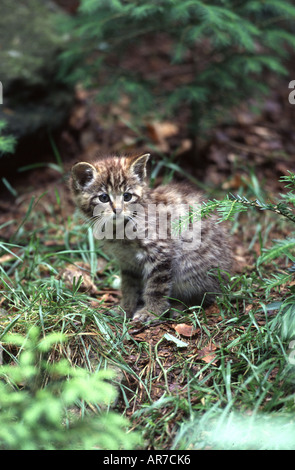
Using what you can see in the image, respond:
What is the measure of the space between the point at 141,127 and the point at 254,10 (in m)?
2.35

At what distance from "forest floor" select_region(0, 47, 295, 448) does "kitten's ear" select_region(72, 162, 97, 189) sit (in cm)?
81

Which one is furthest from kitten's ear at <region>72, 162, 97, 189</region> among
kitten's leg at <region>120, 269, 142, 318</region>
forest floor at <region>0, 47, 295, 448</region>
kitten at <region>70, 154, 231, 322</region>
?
kitten's leg at <region>120, 269, 142, 318</region>

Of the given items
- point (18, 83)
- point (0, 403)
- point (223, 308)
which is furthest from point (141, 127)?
point (0, 403)

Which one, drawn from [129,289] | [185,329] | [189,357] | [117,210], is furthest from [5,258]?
[189,357]

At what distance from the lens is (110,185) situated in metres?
4.27

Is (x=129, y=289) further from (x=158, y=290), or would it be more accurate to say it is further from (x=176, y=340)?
(x=176, y=340)

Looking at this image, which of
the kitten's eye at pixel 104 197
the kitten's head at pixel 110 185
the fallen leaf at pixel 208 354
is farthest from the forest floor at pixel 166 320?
the kitten's eye at pixel 104 197

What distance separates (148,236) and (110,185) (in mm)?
571

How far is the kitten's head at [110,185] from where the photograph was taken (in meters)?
4.27

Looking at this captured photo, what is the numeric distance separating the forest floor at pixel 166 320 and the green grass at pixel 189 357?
0.01m

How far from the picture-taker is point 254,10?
19.6ft

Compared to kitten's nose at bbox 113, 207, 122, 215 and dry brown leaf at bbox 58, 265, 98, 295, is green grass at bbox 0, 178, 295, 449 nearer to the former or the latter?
dry brown leaf at bbox 58, 265, 98, 295

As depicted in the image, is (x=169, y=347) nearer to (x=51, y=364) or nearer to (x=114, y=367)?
(x=114, y=367)
